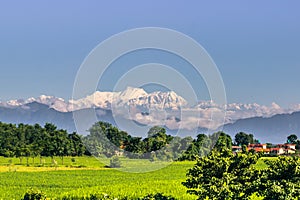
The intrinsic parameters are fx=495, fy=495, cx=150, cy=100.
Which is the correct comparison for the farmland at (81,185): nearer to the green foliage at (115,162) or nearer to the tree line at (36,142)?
the green foliage at (115,162)

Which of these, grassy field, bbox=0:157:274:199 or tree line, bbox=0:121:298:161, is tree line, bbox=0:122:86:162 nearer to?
tree line, bbox=0:121:298:161

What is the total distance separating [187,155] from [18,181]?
35.9 meters

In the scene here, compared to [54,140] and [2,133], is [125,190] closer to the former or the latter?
[54,140]

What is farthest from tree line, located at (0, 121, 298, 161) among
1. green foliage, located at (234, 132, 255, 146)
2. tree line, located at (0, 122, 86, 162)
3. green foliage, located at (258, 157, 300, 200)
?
green foliage, located at (234, 132, 255, 146)

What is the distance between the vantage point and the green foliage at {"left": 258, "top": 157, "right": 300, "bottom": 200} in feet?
55.0

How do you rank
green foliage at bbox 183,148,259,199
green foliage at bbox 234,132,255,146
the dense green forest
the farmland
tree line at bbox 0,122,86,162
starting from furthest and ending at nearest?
green foliage at bbox 234,132,255,146, tree line at bbox 0,122,86,162, the dense green forest, the farmland, green foliage at bbox 183,148,259,199

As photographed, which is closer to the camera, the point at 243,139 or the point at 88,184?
the point at 88,184

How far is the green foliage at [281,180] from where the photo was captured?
16750 mm

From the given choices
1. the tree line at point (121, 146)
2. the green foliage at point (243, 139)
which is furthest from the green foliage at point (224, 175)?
the green foliage at point (243, 139)

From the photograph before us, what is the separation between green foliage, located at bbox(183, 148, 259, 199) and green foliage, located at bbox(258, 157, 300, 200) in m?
0.73

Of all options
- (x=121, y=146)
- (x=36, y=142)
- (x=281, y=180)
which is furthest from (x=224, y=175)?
(x=36, y=142)

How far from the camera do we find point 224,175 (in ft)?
61.4

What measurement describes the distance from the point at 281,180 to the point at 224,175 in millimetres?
2264

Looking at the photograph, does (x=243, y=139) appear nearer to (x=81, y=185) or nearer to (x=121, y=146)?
(x=121, y=146)
